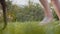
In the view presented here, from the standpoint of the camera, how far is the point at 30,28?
901mm

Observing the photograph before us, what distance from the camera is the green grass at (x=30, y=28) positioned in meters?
0.89

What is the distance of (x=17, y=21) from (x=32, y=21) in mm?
81

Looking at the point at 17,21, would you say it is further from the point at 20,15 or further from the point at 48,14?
the point at 48,14

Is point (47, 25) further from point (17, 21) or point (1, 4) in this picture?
point (1, 4)

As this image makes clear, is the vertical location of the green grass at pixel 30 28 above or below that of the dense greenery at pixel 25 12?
below

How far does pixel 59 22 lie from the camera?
3.01 ft

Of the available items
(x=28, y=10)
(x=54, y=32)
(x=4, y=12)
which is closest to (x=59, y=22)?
(x=54, y=32)

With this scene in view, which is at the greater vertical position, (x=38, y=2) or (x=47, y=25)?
(x=38, y=2)

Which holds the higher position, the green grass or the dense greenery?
the dense greenery

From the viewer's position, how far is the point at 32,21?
900 millimetres

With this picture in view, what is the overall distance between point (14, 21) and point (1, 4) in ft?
0.37

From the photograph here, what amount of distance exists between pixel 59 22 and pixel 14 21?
0.81 feet

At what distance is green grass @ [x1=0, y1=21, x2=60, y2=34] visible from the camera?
894mm

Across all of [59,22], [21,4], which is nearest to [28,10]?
[21,4]
